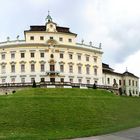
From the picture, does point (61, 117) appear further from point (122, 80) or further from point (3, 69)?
point (122, 80)

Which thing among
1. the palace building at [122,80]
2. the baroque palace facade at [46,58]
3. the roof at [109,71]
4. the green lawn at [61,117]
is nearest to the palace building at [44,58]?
the baroque palace facade at [46,58]

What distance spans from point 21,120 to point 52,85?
4224cm

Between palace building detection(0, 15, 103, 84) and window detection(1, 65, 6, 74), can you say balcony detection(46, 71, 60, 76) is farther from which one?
window detection(1, 65, 6, 74)

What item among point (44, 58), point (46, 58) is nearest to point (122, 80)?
point (46, 58)

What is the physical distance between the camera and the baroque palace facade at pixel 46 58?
91750 mm

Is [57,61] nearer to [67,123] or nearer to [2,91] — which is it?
[2,91]

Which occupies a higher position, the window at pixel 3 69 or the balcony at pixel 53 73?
the window at pixel 3 69

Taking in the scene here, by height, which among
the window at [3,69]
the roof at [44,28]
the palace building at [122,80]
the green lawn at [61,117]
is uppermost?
the roof at [44,28]

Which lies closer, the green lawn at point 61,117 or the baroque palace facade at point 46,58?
the green lawn at point 61,117

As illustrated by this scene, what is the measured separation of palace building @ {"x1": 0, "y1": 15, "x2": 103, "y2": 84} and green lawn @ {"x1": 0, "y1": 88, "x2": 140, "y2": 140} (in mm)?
34904

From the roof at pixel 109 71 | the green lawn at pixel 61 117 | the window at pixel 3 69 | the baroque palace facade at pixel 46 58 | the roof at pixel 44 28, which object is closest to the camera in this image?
the green lawn at pixel 61 117

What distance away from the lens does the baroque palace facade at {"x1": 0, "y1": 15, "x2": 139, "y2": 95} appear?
91750 millimetres

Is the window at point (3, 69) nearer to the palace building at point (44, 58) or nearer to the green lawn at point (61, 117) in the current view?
the palace building at point (44, 58)

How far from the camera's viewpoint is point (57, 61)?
9300 centimetres
